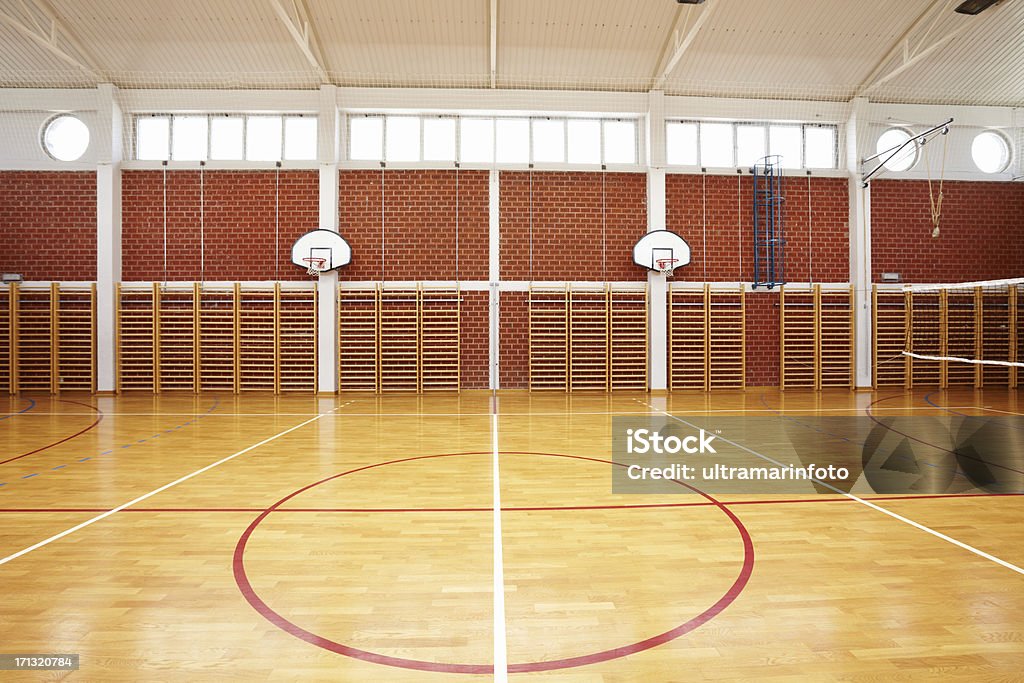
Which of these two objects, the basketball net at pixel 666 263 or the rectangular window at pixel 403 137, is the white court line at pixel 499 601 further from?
the rectangular window at pixel 403 137

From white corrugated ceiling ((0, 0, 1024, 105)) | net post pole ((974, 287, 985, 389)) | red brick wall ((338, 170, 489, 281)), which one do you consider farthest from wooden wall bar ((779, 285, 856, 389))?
red brick wall ((338, 170, 489, 281))

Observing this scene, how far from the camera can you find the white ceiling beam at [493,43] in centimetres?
1056

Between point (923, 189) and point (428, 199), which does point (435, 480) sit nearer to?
point (428, 199)

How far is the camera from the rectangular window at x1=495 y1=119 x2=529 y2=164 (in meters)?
12.5

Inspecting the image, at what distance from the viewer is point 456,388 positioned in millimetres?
12367

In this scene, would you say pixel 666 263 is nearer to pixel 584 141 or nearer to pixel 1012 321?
pixel 584 141

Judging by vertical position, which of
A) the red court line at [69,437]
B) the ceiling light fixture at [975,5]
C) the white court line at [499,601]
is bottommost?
the white court line at [499,601]

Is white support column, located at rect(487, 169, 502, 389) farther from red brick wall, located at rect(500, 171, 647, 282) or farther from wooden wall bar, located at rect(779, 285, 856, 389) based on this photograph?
wooden wall bar, located at rect(779, 285, 856, 389)

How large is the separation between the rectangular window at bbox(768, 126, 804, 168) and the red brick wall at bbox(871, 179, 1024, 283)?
1.88 meters

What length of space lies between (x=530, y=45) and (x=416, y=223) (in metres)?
4.44

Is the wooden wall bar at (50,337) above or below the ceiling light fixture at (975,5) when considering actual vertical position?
below

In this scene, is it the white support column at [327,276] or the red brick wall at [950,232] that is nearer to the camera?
the white support column at [327,276]

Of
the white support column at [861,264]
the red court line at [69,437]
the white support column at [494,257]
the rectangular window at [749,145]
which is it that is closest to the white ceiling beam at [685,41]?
the rectangular window at [749,145]

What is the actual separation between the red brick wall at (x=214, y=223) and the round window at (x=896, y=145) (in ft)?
43.0
